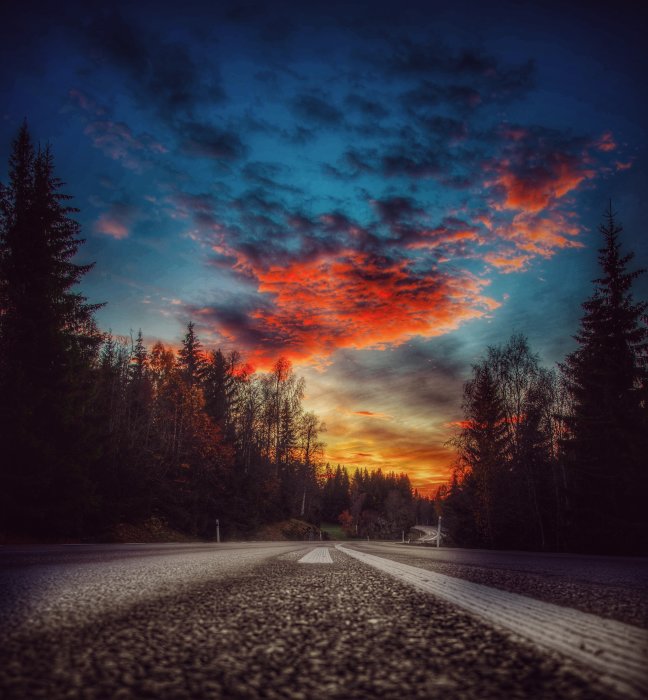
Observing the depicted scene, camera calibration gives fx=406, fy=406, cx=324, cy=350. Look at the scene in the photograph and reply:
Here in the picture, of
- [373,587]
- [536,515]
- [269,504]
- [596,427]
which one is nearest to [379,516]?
[269,504]

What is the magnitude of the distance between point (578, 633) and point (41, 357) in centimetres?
1736

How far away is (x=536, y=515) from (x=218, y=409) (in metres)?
26.3

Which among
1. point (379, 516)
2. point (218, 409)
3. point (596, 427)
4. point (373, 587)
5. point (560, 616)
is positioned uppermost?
point (218, 409)

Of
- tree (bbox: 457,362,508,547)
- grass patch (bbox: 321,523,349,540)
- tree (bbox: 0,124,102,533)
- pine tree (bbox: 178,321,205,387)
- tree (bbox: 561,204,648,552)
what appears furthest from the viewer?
grass patch (bbox: 321,523,349,540)

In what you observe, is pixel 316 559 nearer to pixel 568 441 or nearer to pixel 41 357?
pixel 41 357

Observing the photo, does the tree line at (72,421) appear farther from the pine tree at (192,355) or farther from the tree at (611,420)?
the tree at (611,420)

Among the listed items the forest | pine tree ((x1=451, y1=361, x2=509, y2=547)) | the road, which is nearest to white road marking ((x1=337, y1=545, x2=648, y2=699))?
the road

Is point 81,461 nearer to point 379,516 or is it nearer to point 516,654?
point 516,654

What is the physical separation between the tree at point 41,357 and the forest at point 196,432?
0.16 ft

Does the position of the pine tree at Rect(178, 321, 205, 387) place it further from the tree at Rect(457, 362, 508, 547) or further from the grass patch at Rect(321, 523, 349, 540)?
the grass patch at Rect(321, 523, 349, 540)

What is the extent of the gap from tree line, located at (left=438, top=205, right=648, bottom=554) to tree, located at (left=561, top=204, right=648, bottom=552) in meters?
0.04

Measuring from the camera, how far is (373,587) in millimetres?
2918

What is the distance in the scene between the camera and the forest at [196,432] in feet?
45.7

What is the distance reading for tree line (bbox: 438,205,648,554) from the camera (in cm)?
1664
